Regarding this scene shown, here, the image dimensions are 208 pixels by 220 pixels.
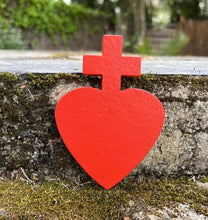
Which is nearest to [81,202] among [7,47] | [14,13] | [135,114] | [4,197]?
[4,197]

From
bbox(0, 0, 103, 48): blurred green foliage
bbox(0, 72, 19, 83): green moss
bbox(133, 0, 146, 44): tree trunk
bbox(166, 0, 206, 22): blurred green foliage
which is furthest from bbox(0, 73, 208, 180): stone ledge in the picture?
bbox(166, 0, 206, 22): blurred green foliage

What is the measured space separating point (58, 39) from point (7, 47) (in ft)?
7.43

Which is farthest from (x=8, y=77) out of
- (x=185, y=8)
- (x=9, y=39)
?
(x=185, y=8)

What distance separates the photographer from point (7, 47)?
5.35m

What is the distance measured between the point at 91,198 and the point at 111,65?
1.67 ft

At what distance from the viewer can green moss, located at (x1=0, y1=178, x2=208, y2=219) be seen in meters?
1.07

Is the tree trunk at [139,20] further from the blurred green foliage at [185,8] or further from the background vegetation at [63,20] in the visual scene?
the blurred green foliage at [185,8]

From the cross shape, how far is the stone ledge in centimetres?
8

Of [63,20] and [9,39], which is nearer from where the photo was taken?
[9,39]

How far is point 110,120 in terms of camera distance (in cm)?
111

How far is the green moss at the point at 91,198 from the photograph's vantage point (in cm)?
107

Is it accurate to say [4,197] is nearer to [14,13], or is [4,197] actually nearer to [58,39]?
[14,13]

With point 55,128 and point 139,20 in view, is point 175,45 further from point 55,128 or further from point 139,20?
point 55,128

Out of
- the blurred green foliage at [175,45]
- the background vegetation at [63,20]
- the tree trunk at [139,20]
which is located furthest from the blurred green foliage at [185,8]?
the blurred green foliage at [175,45]
